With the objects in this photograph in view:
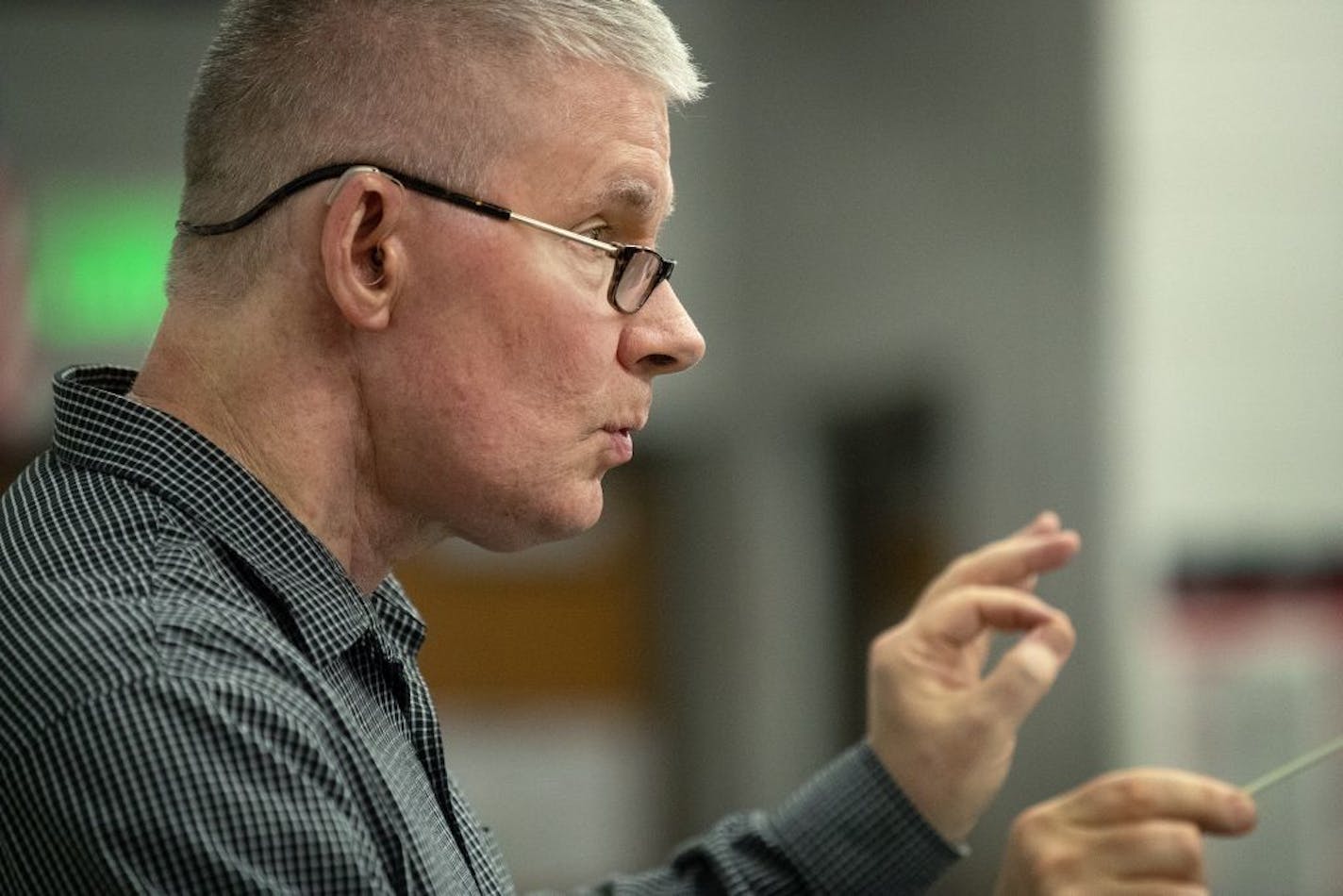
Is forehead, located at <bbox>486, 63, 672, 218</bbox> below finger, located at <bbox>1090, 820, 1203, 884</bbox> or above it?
above

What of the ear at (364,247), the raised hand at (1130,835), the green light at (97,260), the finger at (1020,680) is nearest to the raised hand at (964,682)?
the finger at (1020,680)

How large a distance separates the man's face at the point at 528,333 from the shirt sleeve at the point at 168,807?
310 mm

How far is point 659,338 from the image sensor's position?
4.09 feet

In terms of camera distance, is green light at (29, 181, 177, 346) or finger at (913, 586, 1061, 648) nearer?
finger at (913, 586, 1061, 648)

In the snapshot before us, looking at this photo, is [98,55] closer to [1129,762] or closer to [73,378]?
[1129,762]

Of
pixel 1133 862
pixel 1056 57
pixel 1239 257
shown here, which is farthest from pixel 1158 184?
→ pixel 1133 862

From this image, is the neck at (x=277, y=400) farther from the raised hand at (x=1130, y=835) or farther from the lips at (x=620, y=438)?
the raised hand at (x=1130, y=835)

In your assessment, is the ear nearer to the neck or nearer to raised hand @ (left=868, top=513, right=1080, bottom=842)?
the neck

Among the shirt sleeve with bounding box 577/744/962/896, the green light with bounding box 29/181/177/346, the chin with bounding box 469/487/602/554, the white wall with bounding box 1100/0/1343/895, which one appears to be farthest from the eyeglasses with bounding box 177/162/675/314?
the green light with bounding box 29/181/177/346

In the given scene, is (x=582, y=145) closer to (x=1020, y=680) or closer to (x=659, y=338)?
(x=659, y=338)

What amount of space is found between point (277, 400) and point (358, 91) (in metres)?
0.22

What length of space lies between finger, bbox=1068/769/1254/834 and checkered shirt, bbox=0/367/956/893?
1.56 feet

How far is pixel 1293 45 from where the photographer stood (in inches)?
138

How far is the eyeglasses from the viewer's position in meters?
1.17
